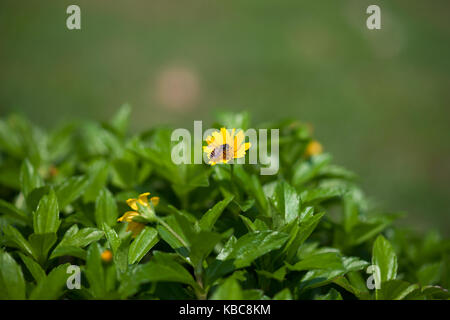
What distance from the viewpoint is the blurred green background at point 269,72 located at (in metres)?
3.46

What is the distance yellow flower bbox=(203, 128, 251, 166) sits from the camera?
1028 millimetres

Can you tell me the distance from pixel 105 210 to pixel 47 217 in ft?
0.48

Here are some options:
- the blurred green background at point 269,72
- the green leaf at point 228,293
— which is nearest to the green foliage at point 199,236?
the green leaf at point 228,293

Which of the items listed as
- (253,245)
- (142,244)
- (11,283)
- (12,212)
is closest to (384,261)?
(253,245)

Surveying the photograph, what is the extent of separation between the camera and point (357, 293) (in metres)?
0.89

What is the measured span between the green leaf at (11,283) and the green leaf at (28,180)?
0.34 metres

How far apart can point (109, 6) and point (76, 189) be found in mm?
4430

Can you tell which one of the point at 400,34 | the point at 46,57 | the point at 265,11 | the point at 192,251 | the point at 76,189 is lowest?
the point at 192,251

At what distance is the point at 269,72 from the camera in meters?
4.25

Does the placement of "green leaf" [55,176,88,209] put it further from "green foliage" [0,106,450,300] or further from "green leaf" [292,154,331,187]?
"green leaf" [292,154,331,187]

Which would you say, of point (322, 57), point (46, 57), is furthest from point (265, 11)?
point (46, 57)

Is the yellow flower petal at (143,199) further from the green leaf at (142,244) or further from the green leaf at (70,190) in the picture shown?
the green leaf at (70,190)

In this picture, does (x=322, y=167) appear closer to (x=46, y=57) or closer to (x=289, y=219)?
(x=289, y=219)

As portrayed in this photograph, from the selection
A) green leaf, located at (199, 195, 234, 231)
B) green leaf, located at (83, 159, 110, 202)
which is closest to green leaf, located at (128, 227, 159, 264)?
green leaf, located at (199, 195, 234, 231)
